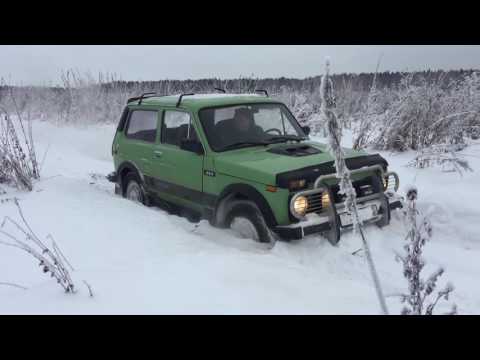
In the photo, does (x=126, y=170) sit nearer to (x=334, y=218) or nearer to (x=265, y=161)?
(x=265, y=161)

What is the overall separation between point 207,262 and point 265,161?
156cm

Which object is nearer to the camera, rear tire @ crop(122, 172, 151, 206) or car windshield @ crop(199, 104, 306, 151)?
car windshield @ crop(199, 104, 306, 151)

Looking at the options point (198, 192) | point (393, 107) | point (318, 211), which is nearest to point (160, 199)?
point (198, 192)

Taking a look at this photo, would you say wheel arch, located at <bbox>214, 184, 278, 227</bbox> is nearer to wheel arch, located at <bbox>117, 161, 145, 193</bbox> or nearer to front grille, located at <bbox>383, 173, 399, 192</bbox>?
front grille, located at <bbox>383, 173, 399, 192</bbox>

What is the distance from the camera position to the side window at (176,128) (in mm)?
5996

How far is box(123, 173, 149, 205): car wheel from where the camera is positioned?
7.05 m

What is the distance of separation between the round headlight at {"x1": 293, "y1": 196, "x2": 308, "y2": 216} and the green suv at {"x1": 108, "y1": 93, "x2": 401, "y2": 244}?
10 mm

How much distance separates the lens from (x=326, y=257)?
464 cm

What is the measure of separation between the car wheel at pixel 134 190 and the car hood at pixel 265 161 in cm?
203

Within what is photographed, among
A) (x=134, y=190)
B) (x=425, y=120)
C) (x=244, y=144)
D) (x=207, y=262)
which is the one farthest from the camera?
(x=425, y=120)

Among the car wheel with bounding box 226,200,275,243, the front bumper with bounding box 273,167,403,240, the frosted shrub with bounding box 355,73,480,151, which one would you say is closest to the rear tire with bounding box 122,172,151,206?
the car wheel with bounding box 226,200,275,243

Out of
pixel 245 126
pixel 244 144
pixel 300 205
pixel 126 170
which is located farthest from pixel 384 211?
pixel 126 170

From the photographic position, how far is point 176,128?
6.30 metres
